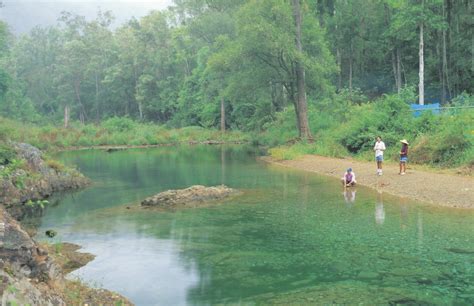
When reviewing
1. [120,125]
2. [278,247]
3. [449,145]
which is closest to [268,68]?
[449,145]

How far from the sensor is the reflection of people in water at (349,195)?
1899 cm

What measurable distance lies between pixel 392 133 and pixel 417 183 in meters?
9.91

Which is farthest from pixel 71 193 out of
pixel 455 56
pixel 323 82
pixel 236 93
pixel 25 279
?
pixel 455 56

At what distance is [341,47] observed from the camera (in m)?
57.4

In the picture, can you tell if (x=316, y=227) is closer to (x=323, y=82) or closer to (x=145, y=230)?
(x=145, y=230)

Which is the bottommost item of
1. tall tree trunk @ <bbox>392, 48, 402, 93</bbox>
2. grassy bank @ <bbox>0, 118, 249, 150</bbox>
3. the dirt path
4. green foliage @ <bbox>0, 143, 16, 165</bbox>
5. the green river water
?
the green river water

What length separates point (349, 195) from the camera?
20281mm

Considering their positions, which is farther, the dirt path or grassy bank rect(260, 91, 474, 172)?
grassy bank rect(260, 91, 474, 172)

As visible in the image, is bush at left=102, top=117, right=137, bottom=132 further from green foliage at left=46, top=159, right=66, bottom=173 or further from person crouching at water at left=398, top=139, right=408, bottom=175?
person crouching at water at left=398, top=139, right=408, bottom=175

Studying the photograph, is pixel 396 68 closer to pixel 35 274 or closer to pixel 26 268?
pixel 35 274

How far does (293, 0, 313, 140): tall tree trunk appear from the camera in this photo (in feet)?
132

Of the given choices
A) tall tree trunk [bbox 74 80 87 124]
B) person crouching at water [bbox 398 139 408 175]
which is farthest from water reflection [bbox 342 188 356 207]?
tall tree trunk [bbox 74 80 87 124]

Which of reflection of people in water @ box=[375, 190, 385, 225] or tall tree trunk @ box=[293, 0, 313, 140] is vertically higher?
tall tree trunk @ box=[293, 0, 313, 140]

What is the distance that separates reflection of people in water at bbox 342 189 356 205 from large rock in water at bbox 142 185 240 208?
4947 millimetres
